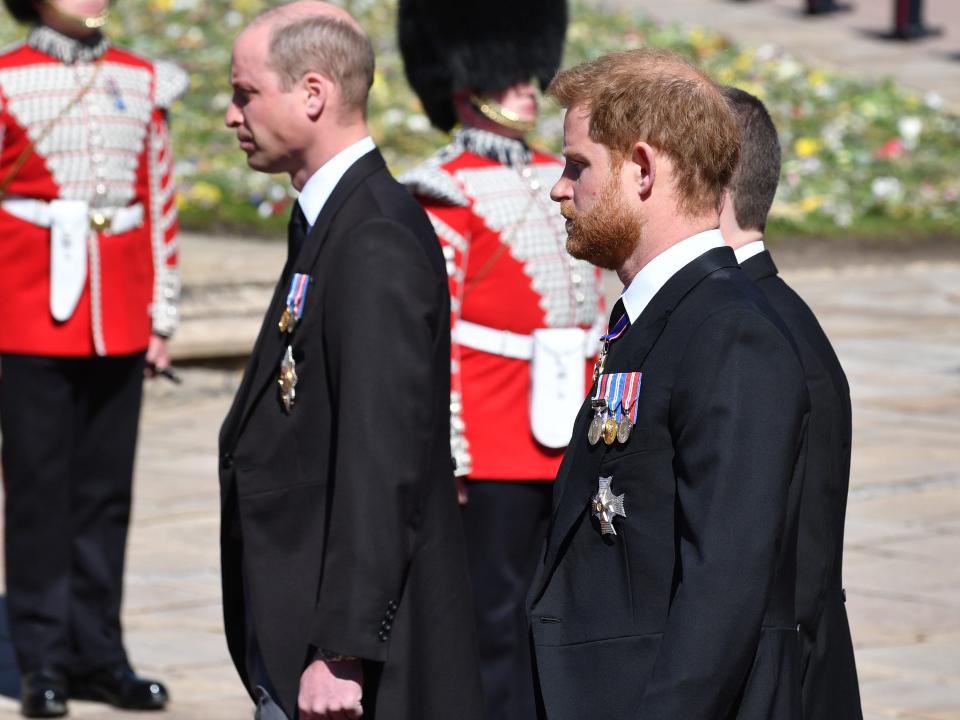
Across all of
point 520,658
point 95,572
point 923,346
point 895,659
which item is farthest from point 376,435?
point 923,346

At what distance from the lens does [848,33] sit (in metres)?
20.3

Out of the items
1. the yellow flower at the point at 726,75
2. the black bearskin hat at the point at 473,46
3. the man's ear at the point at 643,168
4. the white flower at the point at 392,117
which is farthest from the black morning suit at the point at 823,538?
the yellow flower at the point at 726,75

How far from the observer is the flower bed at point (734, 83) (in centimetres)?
1362

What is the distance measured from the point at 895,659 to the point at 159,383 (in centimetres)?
495

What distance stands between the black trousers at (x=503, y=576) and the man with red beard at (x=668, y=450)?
180 cm

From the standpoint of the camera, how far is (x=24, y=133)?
5.23 metres

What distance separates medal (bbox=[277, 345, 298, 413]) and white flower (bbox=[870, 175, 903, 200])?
11.9 meters

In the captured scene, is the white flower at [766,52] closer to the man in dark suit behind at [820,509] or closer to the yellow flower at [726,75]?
the yellow flower at [726,75]

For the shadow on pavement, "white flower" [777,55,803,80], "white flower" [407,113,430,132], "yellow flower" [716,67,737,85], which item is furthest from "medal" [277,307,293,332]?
"white flower" [777,55,803,80]

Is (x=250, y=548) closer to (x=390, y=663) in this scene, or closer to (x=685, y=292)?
(x=390, y=663)

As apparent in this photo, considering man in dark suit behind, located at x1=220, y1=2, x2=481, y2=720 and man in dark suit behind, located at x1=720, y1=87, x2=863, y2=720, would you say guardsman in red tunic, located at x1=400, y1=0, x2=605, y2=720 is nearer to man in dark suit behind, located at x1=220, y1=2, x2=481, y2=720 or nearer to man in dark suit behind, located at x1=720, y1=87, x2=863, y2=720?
man in dark suit behind, located at x1=220, y1=2, x2=481, y2=720

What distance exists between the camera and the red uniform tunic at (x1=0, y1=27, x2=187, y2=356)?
5.25 m

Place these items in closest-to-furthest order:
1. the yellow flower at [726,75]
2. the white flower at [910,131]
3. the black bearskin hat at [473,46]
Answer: the black bearskin hat at [473,46]
the white flower at [910,131]
the yellow flower at [726,75]

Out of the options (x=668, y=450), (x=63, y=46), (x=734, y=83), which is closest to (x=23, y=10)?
(x=63, y=46)
